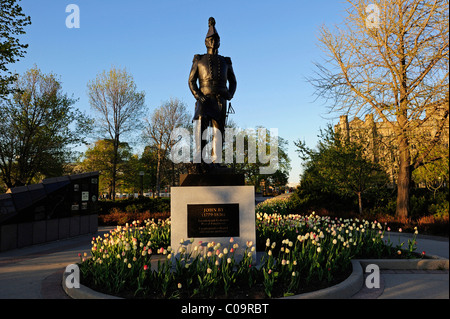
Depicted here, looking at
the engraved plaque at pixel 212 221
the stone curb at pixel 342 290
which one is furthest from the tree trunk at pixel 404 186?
the engraved plaque at pixel 212 221

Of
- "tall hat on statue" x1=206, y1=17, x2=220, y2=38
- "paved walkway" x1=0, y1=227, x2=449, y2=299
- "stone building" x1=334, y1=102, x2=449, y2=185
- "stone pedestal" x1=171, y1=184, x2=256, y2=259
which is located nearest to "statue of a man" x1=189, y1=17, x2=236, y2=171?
"tall hat on statue" x1=206, y1=17, x2=220, y2=38

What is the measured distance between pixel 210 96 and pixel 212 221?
277 centimetres

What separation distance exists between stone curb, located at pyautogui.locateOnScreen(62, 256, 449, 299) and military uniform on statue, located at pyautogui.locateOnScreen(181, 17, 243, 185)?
3.00 metres

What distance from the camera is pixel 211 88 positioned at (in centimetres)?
689

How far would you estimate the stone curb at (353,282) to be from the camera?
434 centimetres

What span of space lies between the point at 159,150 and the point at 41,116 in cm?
1231

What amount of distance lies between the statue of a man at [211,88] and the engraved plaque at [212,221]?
110 cm

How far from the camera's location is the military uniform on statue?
21.9ft

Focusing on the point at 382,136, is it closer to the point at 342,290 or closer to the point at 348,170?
the point at 348,170

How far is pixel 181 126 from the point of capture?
33750 millimetres

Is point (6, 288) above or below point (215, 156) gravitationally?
below

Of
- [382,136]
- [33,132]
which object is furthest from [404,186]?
[33,132]
